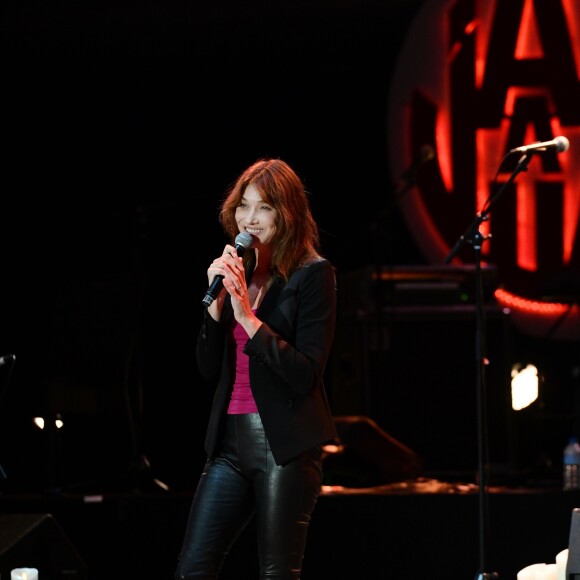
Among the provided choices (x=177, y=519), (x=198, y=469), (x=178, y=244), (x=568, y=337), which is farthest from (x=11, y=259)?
(x=568, y=337)

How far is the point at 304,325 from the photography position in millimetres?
2711

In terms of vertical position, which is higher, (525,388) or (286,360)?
(286,360)

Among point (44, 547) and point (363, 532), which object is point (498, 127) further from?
point (44, 547)

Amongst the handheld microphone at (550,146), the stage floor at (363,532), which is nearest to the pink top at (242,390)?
the handheld microphone at (550,146)

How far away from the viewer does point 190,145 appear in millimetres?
6828

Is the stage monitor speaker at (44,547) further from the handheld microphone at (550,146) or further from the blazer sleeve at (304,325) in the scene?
the handheld microphone at (550,146)

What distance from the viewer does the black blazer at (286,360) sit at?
260 cm

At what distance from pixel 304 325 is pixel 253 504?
46 cm

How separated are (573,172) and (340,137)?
4.83ft

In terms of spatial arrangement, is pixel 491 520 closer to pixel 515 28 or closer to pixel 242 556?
pixel 242 556

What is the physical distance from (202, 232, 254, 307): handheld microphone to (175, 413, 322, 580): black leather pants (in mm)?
295

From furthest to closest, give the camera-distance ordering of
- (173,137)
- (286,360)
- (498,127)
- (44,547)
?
(498,127) → (173,137) → (44,547) → (286,360)

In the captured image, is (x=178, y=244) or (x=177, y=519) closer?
(x=177, y=519)

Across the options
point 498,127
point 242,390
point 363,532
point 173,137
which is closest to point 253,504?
point 242,390
